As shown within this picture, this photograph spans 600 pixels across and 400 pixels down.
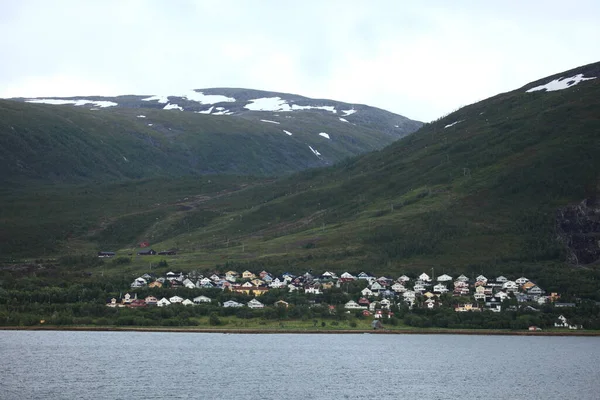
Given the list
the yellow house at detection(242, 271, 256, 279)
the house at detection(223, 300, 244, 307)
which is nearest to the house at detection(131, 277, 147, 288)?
the yellow house at detection(242, 271, 256, 279)

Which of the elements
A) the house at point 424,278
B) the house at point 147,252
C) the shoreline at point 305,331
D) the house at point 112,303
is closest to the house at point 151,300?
the house at point 112,303

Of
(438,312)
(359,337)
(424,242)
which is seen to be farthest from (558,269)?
(359,337)

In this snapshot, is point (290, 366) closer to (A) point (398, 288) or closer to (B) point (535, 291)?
(A) point (398, 288)

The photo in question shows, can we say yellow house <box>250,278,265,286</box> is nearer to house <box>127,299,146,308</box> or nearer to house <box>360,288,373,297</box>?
house <box>360,288,373,297</box>

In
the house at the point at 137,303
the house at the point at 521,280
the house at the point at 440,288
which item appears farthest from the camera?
the house at the point at 521,280

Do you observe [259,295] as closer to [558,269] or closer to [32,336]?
[32,336]

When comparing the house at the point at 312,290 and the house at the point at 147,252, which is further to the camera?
the house at the point at 147,252

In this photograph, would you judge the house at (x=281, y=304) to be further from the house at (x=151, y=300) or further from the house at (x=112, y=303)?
the house at (x=112, y=303)
